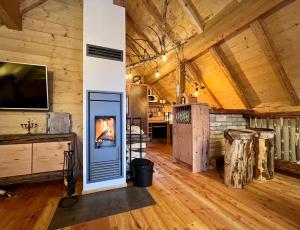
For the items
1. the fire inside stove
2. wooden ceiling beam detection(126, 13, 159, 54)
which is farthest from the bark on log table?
wooden ceiling beam detection(126, 13, 159, 54)

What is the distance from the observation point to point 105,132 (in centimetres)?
272

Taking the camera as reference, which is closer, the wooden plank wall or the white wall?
the white wall

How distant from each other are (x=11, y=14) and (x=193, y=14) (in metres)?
3.16

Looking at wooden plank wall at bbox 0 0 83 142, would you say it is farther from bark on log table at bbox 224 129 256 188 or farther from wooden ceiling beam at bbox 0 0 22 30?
bark on log table at bbox 224 129 256 188

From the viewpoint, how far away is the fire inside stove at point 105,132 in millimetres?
2660

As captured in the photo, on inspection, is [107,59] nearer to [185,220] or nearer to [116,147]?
[116,147]

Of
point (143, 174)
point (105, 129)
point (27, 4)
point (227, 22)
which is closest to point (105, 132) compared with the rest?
point (105, 129)

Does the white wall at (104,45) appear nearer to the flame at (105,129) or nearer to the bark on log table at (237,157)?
the flame at (105,129)

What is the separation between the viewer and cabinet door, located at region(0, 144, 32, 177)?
8.18 feet

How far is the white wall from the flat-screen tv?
1.04m

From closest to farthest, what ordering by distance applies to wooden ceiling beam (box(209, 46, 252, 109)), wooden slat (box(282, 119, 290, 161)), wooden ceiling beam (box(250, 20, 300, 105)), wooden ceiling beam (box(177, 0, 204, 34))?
wooden ceiling beam (box(250, 20, 300, 105))
wooden slat (box(282, 119, 290, 161))
wooden ceiling beam (box(177, 0, 204, 34))
wooden ceiling beam (box(209, 46, 252, 109))

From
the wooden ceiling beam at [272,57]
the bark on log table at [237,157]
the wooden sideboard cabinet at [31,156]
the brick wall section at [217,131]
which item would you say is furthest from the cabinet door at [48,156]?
the wooden ceiling beam at [272,57]

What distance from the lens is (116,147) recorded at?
9.01ft

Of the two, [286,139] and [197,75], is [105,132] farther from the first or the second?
[286,139]
